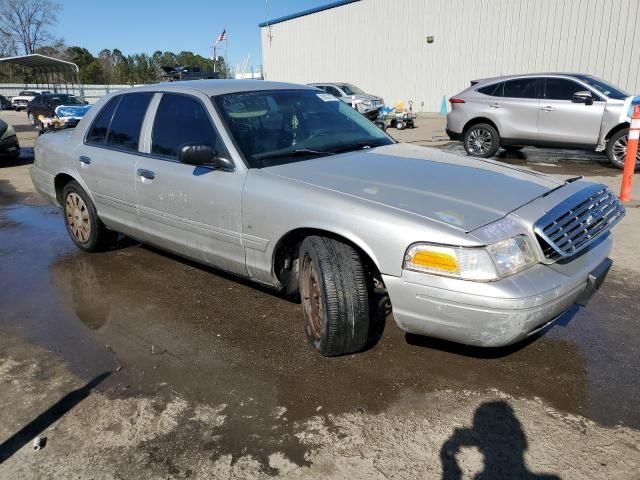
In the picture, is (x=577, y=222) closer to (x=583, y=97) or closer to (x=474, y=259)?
(x=474, y=259)

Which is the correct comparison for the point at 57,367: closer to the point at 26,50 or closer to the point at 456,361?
the point at 456,361

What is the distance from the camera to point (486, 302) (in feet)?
8.02

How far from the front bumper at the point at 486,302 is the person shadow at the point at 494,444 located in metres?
0.34

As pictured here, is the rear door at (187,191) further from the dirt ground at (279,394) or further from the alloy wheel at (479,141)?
the alloy wheel at (479,141)

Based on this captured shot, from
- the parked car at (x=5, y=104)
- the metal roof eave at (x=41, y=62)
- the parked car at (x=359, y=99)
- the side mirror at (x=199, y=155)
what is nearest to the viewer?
the side mirror at (x=199, y=155)

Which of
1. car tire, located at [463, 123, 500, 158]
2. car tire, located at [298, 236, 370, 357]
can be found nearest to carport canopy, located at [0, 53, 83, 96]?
car tire, located at [463, 123, 500, 158]

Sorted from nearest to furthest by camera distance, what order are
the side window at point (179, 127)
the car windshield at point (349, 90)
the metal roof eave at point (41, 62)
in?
the side window at point (179, 127)
the car windshield at point (349, 90)
the metal roof eave at point (41, 62)

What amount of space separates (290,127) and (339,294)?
149 centimetres

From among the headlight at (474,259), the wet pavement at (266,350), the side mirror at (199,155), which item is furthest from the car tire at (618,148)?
the side mirror at (199,155)

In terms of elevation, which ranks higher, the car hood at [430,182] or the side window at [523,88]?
the side window at [523,88]

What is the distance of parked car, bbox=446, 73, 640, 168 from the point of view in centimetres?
946

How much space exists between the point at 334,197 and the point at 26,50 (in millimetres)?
80929

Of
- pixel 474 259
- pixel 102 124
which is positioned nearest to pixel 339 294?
pixel 474 259

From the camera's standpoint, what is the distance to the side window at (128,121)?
4.31 m
